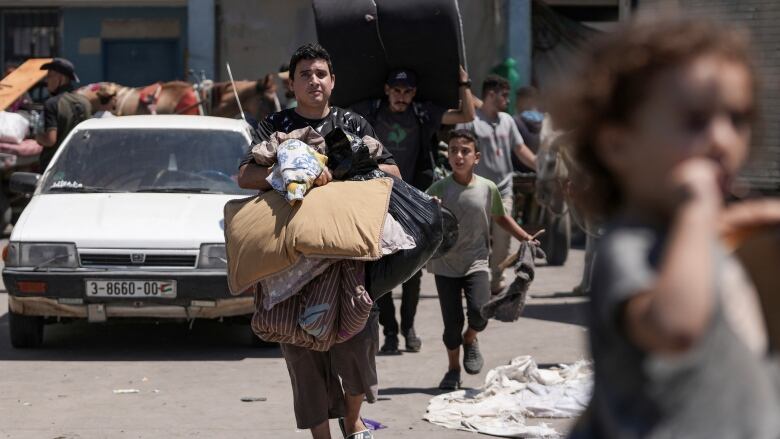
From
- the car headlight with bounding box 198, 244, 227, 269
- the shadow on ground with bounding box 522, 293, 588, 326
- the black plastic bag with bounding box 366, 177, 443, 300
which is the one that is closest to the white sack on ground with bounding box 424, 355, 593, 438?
the black plastic bag with bounding box 366, 177, 443, 300

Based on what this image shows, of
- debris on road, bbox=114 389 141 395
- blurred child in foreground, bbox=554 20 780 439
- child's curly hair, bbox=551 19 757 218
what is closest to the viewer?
blurred child in foreground, bbox=554 20 780 439

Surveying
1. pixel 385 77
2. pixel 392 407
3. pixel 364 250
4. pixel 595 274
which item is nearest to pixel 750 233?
pixel 595 274

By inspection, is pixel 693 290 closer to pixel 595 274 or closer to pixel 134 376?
pixel 595 274

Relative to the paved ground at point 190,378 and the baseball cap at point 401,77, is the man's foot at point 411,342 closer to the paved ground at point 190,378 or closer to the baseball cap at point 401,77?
the paved ground at point 190,378

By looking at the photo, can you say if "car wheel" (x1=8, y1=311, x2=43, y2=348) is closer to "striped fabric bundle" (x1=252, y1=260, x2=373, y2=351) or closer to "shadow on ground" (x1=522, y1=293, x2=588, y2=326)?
"shadow on ground" (x1=522, y1=293, x2=588, y2=326)

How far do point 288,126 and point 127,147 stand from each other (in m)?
4.38

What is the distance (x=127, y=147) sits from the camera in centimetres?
1030

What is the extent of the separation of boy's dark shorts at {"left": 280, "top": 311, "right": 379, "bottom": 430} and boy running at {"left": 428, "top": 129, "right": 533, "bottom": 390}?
2.08 meters

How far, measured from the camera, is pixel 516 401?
753 cm

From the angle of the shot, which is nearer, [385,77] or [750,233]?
[750,233]

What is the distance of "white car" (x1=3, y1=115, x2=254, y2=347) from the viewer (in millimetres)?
9070

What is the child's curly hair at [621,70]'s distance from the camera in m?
2.24

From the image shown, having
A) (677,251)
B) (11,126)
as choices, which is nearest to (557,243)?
(11,126)

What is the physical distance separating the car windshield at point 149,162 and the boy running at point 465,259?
7.23ft
